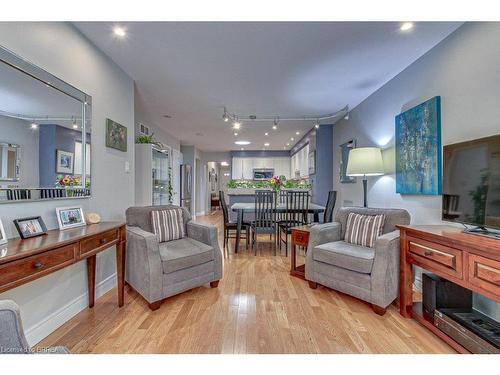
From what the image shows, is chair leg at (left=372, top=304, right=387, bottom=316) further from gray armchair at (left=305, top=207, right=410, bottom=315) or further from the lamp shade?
the lamp shade

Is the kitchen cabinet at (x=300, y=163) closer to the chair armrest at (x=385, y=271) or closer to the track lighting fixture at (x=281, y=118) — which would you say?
the track lighting fixture at (x=281, y=118)

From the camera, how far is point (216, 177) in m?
11.2

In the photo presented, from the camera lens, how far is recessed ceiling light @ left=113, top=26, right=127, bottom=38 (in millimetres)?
2000

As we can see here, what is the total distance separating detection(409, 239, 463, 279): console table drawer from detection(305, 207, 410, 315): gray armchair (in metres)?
0.18

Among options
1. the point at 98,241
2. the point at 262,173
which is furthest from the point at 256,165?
the point at 98,241

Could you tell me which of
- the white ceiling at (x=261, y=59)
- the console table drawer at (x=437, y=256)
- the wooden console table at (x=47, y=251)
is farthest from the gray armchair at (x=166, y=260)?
the console table drawer at (x=437, y=256)

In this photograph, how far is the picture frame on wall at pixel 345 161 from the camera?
166 inches

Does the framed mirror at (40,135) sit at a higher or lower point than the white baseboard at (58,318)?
higher

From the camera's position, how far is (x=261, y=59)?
8.14ft

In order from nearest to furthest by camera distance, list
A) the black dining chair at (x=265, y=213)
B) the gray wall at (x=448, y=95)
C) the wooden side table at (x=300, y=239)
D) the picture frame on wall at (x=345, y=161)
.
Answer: the gray wall at (x=448, y=95)
the wooden side table at (x=300, y=239)
the black dining chair at (x=265, y=213)
the picture frame on wall at (x=345, y=161)

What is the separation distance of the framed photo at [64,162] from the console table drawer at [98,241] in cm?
63

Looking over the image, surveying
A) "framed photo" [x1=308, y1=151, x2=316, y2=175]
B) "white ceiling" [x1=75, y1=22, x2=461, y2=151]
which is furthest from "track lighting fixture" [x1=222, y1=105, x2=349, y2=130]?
"framed photo" [x1=308, y1=151, x2=316, y2=175]

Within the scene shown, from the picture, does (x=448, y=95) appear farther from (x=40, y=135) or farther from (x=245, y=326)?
(x=40, y=135)
